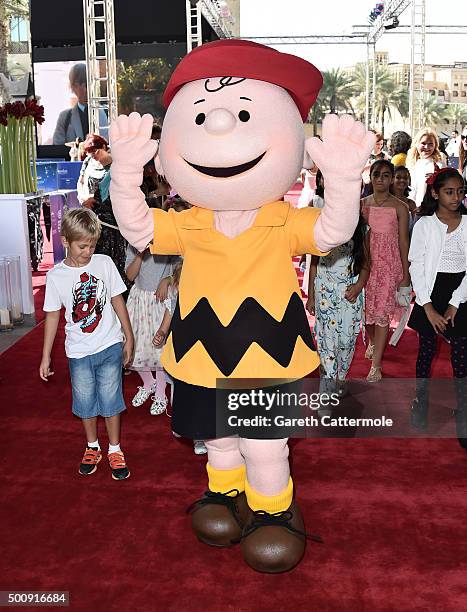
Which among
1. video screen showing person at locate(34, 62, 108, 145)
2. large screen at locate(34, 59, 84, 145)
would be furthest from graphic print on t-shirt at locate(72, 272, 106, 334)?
large screen at locate(34, 59, 84, 145)

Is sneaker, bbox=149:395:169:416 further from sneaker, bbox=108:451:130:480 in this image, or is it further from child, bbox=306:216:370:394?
child, bbox=306:216:370:394

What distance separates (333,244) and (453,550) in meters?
1.23

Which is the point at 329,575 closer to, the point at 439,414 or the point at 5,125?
the point at 439,414

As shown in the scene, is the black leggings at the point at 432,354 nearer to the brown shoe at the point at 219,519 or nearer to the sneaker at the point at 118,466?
the brown shoe at the point at 219,519

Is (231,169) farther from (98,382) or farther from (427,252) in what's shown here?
(427,252)

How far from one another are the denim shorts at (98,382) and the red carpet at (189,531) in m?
0.34

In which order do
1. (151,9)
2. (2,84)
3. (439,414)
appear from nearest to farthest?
(439,414), (2,84), (151,9)

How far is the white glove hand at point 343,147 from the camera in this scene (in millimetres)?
2365

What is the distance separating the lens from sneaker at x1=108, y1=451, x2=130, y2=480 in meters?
3.35

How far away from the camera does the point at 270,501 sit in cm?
269

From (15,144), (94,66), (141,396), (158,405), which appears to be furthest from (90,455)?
(94,66)

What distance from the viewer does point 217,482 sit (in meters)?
2.84

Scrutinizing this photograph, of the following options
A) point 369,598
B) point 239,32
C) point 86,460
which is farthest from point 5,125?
point 239,32

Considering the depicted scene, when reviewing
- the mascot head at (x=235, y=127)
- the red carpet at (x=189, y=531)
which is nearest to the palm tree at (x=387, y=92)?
the red carpet at (x=189, y=531)
